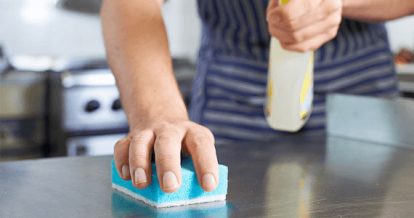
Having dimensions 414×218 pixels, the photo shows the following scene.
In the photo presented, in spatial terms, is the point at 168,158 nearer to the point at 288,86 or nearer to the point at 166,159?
the point at 166,159

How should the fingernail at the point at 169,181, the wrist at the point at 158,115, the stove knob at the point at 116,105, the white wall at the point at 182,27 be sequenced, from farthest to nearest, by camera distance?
1. the white wall at the point at 182,27
2. the stove knob at the point at 116,105
3. the wrist at the point at 158,115
4. the fingernail at the point at 169,181

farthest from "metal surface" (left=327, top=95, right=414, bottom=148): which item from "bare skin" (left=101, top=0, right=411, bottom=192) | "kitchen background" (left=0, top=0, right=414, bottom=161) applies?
"kitchen background" (left=0, top=0, right=414, bottom=161)

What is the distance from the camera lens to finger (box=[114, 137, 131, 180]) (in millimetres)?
653

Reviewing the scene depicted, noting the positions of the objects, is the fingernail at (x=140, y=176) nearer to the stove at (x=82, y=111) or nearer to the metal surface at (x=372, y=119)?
the metal surface at (x=372, y=119)

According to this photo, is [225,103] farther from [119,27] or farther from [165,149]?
[165,149]

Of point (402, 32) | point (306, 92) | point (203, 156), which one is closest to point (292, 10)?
point (306, 92)

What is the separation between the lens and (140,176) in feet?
2.02

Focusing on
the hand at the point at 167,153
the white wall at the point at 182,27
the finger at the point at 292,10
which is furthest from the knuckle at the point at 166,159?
the white wall at the point at 182,27

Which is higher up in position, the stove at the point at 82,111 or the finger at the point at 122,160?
the finger at the point at 122,160

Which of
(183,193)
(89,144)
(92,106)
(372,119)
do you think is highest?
(183,193)

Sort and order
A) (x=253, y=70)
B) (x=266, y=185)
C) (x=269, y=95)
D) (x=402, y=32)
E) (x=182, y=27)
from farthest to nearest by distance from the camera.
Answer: (x=182, y=27) → (x=402, y=32) → (x=253, y=70) → (x=269, y=95) → (x=266, y=185)

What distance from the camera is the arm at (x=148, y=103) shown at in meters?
0.62

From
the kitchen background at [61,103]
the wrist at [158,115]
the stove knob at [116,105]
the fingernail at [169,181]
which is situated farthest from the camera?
the stove knob at [116,105]

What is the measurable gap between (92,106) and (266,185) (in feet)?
4.44
